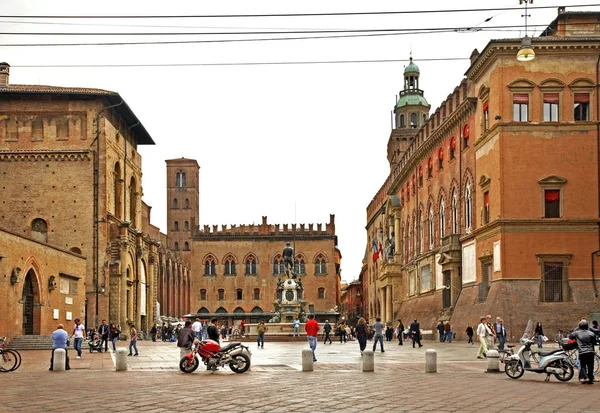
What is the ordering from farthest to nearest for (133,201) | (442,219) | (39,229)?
(133,201) < (39,229) < (442,219)

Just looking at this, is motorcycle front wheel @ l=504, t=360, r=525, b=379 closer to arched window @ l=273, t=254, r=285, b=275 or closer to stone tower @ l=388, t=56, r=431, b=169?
stone tower @ l=388, t=56, r=431, b=169

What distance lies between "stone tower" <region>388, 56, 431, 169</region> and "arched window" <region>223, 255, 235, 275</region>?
20.0m

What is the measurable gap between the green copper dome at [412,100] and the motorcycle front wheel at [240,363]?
70865mm

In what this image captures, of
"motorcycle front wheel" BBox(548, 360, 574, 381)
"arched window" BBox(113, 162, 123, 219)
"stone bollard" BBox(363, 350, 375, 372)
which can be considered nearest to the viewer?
"motorcycle front wheel" BBox(548, 360, 574, 381)

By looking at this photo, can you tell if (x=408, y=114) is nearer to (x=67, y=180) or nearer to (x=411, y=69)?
(x=411, y=69)

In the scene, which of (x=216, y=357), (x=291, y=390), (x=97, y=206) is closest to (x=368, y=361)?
(x=216, y=357)

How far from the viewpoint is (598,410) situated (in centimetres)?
1288

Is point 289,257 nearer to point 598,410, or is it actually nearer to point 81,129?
point 81,129

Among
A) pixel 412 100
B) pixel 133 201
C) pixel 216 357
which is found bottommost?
pixel 216 357

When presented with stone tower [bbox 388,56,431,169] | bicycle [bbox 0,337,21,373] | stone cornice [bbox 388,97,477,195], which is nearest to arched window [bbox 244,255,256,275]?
stone tower [bbox 388,56,431,169]

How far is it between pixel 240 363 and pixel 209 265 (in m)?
76.8

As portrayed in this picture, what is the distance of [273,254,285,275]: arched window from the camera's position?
9719 centimetres

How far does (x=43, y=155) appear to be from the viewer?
53.1 m

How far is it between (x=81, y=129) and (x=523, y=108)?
86.3ft
